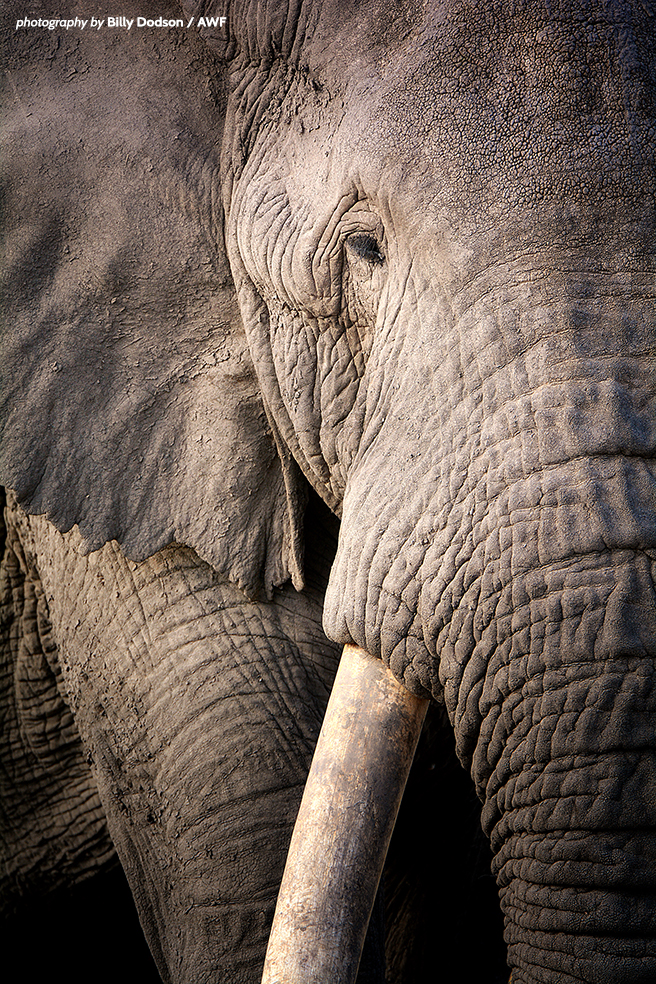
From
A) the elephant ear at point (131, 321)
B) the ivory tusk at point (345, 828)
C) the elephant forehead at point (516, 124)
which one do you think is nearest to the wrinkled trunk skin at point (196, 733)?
the elephant ear at point (131, 321)

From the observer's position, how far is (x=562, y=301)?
5.47ft

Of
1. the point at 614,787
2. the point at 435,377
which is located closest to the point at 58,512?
the point at 435,377

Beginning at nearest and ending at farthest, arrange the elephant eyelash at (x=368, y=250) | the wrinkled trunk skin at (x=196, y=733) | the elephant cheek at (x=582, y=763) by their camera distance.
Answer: the elephant cheek at (x=582, y=763)
the elephant eyelash at (x=368, y=250)
the wrinkled trunk skin at (x=196, y=733)

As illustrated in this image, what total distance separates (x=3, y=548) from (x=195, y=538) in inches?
35.5

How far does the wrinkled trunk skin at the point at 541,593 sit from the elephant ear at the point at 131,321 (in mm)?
505

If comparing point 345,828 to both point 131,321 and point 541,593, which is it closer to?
point 541,593

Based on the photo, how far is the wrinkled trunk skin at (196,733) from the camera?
2.26 m

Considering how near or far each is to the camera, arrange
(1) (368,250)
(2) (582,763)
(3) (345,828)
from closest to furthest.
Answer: (2) (582,763) < (3) (345,828) < (1) (368,250)

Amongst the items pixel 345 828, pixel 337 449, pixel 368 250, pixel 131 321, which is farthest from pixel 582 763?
pixel 131 321

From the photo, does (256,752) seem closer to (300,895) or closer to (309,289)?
(300,895)

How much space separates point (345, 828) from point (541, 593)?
50 cm

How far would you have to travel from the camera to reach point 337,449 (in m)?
2.12

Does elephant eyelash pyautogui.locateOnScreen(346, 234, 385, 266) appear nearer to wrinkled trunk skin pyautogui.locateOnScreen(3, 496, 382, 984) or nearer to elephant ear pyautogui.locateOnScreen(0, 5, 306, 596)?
elephant ear pyautogui.locateOnScreen(0, 5, 306, 596)

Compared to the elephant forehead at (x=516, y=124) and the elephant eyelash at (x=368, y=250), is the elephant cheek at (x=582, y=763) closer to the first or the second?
the elephant forehead at (x=516, y=124)
